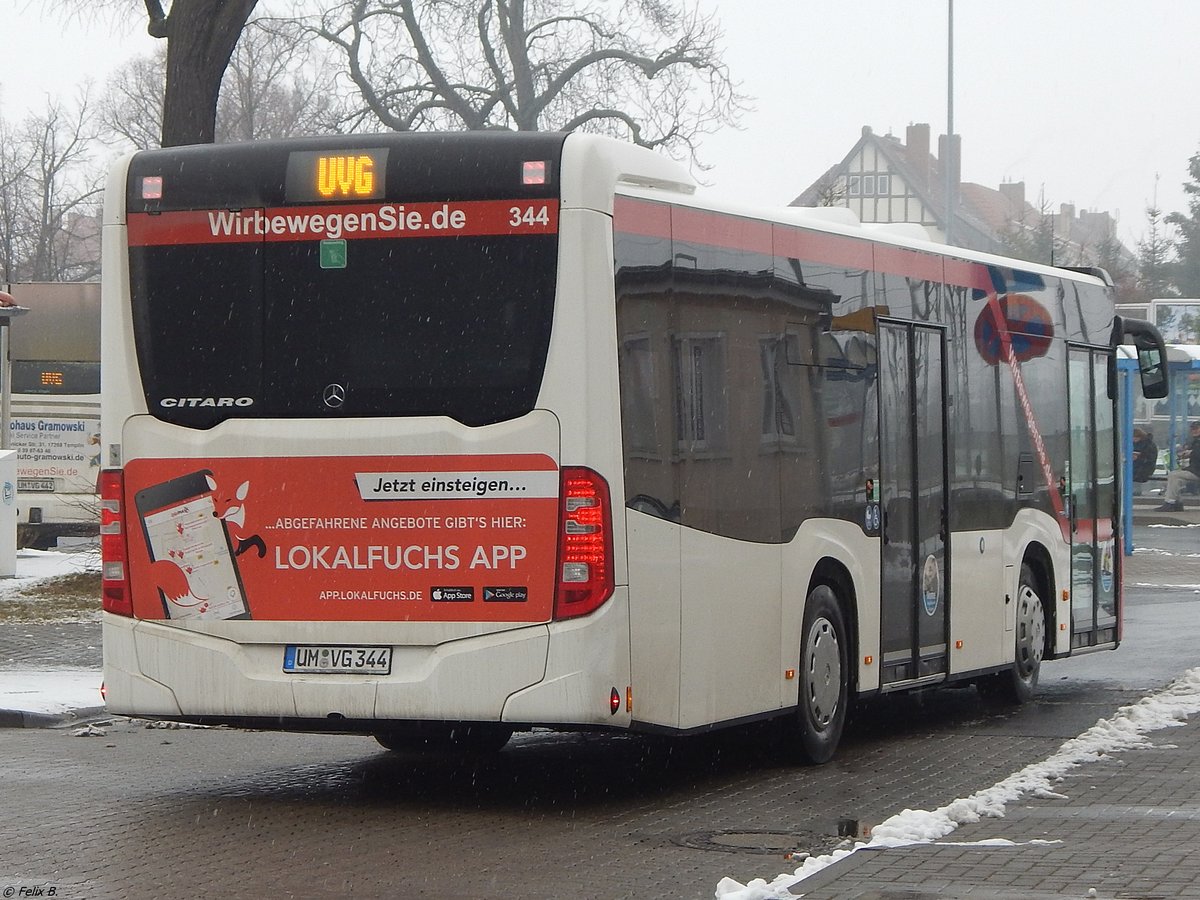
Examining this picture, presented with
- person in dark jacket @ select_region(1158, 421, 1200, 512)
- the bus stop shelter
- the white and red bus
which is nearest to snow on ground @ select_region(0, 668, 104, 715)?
the white and red bus

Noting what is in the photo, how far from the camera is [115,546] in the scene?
30.5ft

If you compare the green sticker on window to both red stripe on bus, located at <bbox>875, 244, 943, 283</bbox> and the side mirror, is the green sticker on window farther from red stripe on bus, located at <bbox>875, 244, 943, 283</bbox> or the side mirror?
the side mirror

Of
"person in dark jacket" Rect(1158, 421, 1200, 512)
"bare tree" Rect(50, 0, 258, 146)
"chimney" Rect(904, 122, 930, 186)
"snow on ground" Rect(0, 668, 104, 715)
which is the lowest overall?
"snow on ground" Rect(0, 668, 104, 715)

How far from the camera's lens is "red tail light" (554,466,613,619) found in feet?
28.1

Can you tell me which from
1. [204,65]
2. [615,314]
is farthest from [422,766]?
[204,65]

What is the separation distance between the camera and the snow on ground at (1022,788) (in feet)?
22.9

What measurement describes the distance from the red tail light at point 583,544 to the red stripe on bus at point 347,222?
1083mm

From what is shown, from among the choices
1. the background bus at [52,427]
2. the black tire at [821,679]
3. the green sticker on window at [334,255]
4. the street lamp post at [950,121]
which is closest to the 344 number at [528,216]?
the green sticker on window at [334,255]

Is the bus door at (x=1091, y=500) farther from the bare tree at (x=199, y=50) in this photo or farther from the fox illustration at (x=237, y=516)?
the bare tree at (x=199, y=50)

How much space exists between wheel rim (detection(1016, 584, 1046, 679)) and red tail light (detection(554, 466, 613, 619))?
565 centimetres

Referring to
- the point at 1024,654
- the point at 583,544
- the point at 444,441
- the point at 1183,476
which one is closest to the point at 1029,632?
the point at 1024,654

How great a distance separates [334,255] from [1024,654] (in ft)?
21.5

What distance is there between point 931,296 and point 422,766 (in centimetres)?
411

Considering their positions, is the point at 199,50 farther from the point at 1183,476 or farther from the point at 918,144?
the point at 918,144
